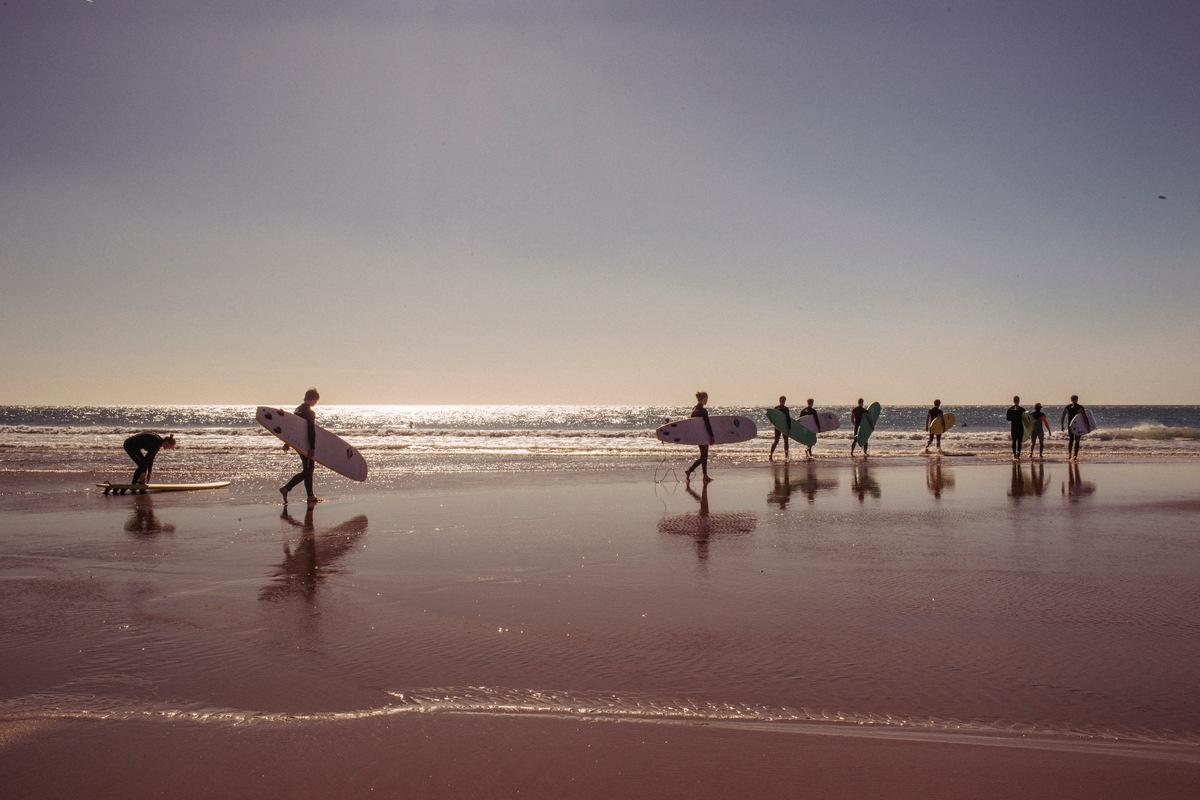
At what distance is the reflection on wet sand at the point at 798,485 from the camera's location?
1406 centimetres

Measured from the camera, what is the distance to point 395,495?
1466cm

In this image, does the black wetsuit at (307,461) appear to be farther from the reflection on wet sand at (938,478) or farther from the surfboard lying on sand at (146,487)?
the reflection on wet sand at (938,478)

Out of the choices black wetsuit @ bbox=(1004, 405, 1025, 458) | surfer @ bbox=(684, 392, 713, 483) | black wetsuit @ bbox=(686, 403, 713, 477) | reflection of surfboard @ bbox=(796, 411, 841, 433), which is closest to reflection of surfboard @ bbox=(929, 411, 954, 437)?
black wetsuit @ bbox=(1004, 405, 1025, 458)

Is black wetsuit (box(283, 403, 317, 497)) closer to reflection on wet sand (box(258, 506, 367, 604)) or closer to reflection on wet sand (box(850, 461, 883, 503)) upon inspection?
reflection on wet sand (box(258, 506, 367, 604))

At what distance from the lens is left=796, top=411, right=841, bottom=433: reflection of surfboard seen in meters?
26.6

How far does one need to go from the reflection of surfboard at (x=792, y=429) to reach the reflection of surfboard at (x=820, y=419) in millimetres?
562

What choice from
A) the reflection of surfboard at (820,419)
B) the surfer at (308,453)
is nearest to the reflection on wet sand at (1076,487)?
the reflection of surfboard at (820,419)

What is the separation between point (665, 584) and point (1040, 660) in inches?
125

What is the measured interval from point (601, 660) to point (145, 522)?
9216 millimetres

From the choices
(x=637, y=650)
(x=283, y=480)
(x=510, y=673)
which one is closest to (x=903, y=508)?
(x=637, y=650)

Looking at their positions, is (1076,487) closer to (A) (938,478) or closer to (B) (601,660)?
(A) (938,478)

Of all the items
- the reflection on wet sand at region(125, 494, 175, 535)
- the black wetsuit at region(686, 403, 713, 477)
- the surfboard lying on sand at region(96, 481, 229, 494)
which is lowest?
the reflection on wet sand at region(125, 494, 175, 535)

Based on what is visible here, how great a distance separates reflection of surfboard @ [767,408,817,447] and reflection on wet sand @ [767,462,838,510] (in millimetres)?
3255

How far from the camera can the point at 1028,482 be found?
16938mm
